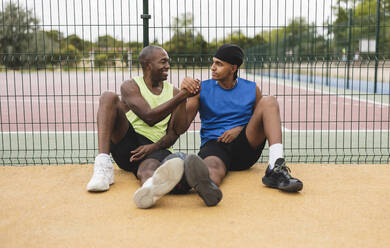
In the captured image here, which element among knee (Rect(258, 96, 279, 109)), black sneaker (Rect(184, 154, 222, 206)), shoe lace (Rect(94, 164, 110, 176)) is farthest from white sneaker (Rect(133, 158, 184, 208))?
knee (Rect(258, 96, 279, 109))

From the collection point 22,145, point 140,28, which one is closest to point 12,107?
point 22,145

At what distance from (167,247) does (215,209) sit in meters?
0.74

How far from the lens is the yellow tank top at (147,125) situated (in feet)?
12.6

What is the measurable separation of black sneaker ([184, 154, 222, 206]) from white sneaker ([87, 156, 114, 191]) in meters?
0.85

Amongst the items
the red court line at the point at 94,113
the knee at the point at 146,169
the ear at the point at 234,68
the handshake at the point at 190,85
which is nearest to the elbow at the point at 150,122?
the knee at the point at 146,169

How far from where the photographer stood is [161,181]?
3008 mm

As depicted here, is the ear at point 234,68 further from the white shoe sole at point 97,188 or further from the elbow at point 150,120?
the white shoe sole at point 97,188

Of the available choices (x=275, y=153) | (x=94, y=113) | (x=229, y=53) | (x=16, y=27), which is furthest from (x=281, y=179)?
(x=94, y=113)

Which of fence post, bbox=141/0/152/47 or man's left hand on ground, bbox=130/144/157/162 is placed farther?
fence post, bbox=141/0/152/47

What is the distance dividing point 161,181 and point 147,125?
3.37 feet

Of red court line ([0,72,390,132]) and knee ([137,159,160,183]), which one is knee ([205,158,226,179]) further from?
red court line ([0,72,390,132])

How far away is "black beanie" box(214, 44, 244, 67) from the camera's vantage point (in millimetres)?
3822

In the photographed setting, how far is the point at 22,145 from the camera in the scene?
21.0ft

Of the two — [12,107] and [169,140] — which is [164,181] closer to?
[169,140]
